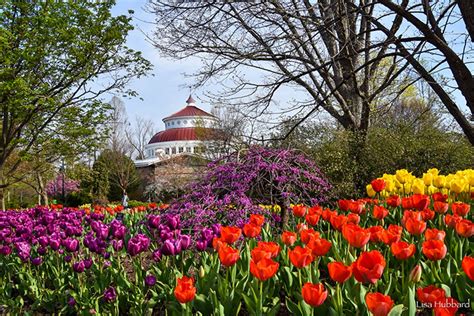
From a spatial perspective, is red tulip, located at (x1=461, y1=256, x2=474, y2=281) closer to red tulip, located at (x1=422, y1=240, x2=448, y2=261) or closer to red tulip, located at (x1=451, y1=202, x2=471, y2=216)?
red tulip, located at (x1=422, y1=240, x2=448, y2=261)

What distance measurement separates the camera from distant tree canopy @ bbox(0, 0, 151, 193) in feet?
38.0

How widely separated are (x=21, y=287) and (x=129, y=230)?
1275 mm

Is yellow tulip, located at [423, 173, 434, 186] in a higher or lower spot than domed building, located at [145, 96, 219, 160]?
lower

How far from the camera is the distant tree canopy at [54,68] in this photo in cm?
1159

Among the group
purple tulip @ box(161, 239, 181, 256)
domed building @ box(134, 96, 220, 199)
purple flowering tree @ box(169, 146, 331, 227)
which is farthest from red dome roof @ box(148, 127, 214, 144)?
purple tulip @ box(161, 239, 181, 256)

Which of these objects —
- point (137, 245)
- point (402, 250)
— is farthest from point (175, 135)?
point (402, 250)

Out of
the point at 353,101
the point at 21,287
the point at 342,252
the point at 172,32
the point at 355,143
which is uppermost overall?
the point at 172,32

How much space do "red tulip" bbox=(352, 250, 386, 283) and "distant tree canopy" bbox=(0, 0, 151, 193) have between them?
10.5 metres

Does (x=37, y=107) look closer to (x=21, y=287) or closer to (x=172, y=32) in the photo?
(x=172, y=32)

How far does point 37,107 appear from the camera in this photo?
12383mm

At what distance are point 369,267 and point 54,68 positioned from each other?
12.1 m

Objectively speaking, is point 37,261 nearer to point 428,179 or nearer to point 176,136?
point 428,179

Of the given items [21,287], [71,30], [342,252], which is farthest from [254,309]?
[71,30]

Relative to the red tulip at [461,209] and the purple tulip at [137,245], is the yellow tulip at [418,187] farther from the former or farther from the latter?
the purple tulip at [137,245]
